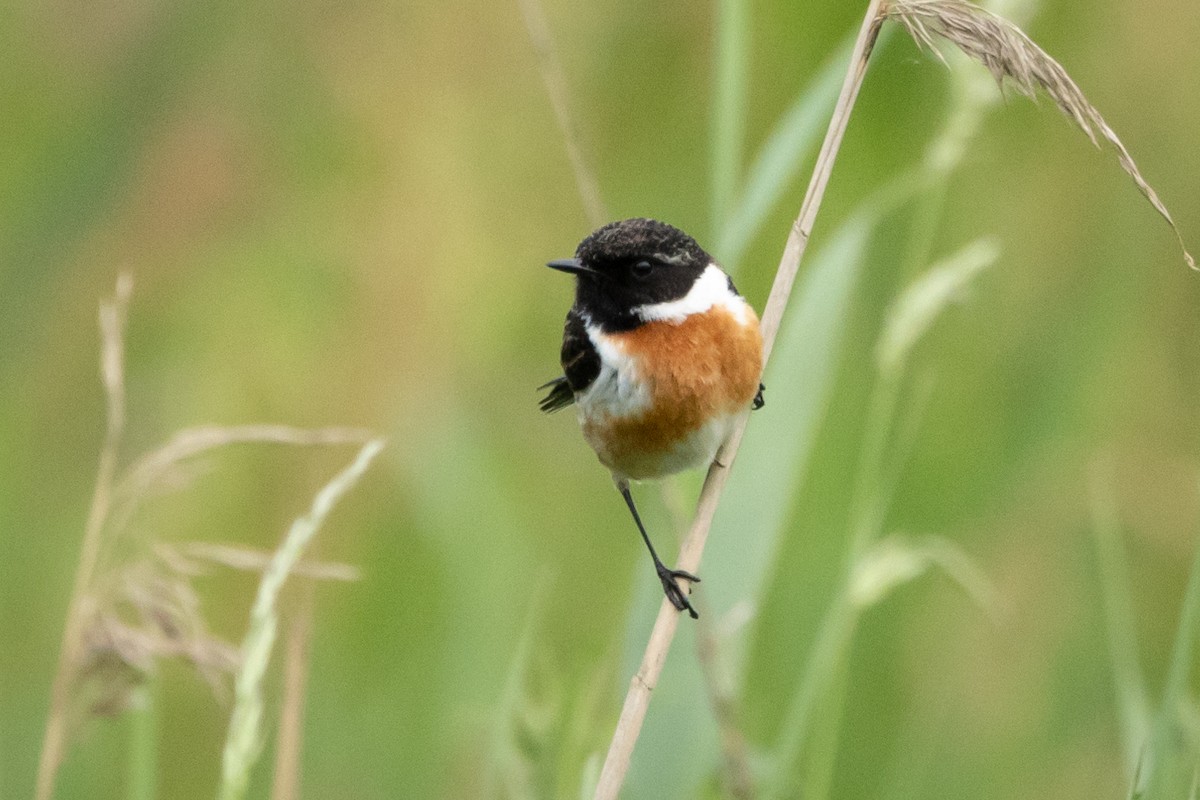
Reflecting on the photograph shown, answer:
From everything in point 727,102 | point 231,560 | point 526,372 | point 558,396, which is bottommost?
point 526,372

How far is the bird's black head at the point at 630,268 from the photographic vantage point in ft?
10.6

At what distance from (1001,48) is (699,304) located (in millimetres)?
1169

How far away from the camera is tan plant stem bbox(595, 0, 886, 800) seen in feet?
7.60

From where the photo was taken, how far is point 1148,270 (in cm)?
439

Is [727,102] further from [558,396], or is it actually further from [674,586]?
[558,396]

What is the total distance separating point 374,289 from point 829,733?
9.21ft

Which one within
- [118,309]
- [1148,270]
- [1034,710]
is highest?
[118,309]

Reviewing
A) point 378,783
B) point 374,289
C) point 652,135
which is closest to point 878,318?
point 652,135

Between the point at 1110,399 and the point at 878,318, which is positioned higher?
the point at 878,318

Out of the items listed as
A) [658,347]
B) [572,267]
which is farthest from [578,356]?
[572,267]

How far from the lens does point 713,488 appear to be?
2807 mm

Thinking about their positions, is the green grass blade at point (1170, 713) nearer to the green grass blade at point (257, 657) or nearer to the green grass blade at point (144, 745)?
the green grass blade at point (257, 657)

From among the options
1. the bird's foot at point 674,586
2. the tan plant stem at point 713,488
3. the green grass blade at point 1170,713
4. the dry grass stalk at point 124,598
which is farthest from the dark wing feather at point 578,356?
the green grass blade at point 1170,713

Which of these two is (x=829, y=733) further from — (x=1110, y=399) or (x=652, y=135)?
(x=652, y=135)
